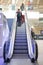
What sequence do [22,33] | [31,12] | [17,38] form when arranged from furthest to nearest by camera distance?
[31,12] → [22,33] → [17,38]

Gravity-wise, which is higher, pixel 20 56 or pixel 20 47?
pixel 20 47

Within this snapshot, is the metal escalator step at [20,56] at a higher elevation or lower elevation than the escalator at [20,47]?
lower

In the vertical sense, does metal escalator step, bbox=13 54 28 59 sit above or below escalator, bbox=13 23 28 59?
below

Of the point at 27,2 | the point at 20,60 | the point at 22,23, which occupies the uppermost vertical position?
the point at 27,2

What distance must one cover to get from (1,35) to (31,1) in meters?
5.48

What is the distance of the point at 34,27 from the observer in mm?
12828

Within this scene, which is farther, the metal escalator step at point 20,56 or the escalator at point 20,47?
the escalator at point 20,47

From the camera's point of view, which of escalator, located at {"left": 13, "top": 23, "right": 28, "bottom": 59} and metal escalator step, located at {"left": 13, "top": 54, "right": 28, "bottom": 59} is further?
escalator, located at {"left": 13, "top": 23, "right": 28, "bottom": 59}

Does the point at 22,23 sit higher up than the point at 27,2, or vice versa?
the point at 27,2

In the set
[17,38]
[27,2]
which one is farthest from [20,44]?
[27,2]

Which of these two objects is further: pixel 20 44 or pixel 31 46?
pixel 20 44

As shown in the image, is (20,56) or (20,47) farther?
(20,47)

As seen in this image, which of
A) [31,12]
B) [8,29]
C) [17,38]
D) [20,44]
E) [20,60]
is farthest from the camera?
[31,12]

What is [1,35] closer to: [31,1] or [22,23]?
[22,23]
